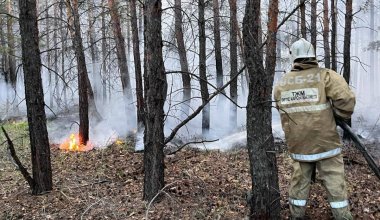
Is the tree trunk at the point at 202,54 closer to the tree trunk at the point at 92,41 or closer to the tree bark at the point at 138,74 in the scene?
the tree bark at the point at 138,74

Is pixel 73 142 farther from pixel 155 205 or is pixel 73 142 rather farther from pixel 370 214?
pixel 370 214

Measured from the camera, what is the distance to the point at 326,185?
14.6 ft

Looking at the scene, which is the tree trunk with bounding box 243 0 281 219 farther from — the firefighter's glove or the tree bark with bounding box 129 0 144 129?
the tree bark with bounding box 129 0 144 129

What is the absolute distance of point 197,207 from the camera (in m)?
5.18

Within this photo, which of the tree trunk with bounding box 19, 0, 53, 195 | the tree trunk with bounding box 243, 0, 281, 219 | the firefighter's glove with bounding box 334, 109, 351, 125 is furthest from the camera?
the tree trunk with bounding box 19, 0, 53, 195

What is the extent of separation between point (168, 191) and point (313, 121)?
2.50 metres

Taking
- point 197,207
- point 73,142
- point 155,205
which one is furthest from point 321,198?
point 73,142

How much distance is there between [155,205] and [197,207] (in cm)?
60

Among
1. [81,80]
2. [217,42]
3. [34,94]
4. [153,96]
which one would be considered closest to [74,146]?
[81,80]

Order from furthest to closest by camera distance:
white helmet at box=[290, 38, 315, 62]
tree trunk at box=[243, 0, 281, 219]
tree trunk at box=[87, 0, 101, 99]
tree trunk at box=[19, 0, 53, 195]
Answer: tree trunk at box=[87, 0, 101, 99] < tree trunk at box=[19, 0, 53, 195] < white helmet at box=[290, 38, 315, 62] < tree trunk at box=[243, 0, 281, 219]

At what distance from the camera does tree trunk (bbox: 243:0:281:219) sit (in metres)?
3.96

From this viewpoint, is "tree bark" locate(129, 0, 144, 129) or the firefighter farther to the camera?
"tree bark" locate(129, 0, 144, 129)

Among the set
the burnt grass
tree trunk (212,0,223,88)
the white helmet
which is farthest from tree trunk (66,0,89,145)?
the white helmet

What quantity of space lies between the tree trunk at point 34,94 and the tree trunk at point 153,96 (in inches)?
77.4
